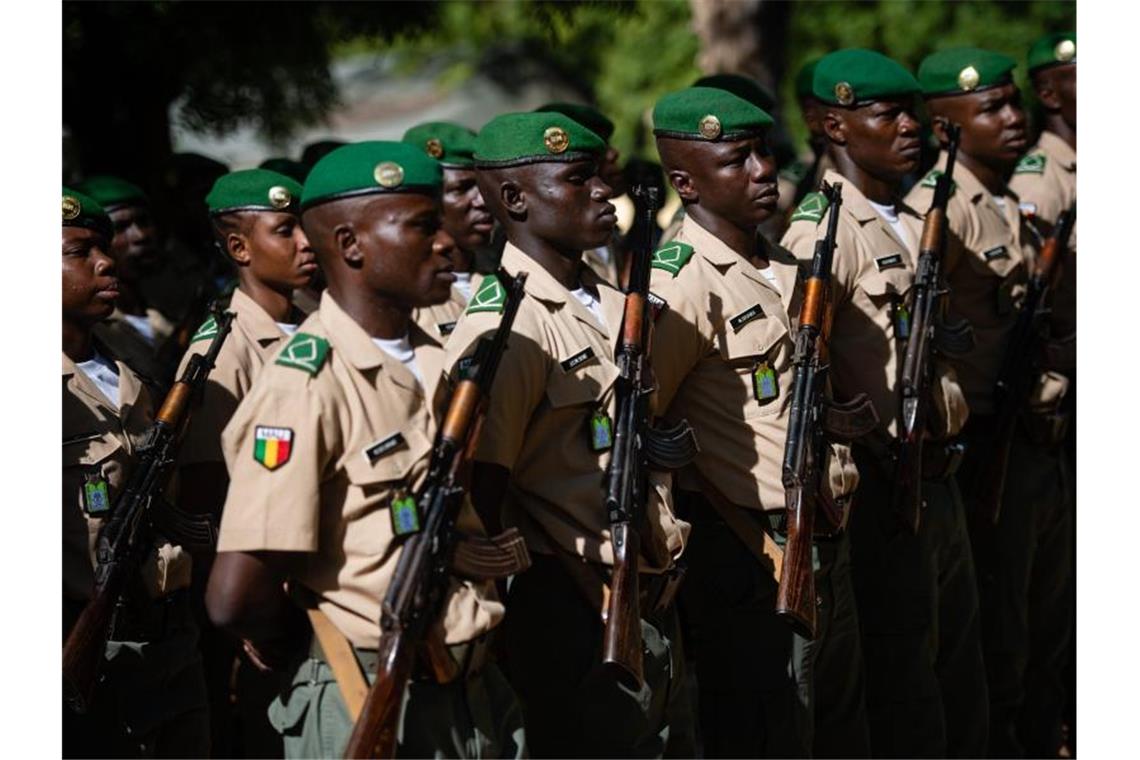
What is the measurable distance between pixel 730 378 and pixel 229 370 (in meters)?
1.60

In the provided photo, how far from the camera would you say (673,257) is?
565 centimetres

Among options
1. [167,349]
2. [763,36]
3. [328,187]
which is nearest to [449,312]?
[167,349]

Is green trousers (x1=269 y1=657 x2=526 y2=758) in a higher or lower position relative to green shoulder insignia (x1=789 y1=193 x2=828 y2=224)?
lower

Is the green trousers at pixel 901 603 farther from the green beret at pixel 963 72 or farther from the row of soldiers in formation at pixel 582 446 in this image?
the green beret at pixel 963 72

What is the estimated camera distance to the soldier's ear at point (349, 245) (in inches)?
167

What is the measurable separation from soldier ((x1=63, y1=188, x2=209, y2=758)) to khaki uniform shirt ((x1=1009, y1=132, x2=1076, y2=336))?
413 centimetres

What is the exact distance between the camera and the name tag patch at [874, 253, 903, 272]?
6.41m

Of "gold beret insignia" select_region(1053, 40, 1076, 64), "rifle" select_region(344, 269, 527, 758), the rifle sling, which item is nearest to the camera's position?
"rifle" select_region(344, 269, 527, 758)

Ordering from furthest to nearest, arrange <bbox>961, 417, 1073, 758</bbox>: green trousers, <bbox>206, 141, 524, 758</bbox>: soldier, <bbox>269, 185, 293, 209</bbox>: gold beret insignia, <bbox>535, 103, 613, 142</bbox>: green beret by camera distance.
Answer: <bbox>535, 103, 613, 142</bbox>: green beret
<bbox>961, 417, 1073, 758</bbox>: green trousers
<bbox>269, 185, 293, 209</bbox>: gold beret insignia
<bbox>206, 141, 524, 758</bbox>: soldier

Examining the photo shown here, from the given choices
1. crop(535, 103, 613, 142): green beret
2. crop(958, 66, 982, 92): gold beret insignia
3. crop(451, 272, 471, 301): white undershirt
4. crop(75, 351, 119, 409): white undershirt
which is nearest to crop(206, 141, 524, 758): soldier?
crop(75, 351, 119, 409): white undershirt

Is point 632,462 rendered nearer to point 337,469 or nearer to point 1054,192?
point 337,469

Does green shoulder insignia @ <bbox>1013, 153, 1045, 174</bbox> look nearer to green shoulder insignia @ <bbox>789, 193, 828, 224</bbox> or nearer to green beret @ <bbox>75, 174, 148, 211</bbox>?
green shoulder insignia @ <bbox>789, 193, 828, 224</bbox>

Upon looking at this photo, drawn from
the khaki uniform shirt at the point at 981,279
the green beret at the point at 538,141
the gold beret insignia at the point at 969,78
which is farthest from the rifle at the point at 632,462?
the gold beret insignia at the point at 969,78

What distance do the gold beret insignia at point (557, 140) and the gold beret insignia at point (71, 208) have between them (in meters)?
1.41
